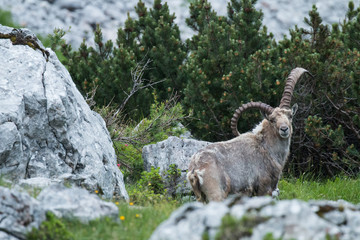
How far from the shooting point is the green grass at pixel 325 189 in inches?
383

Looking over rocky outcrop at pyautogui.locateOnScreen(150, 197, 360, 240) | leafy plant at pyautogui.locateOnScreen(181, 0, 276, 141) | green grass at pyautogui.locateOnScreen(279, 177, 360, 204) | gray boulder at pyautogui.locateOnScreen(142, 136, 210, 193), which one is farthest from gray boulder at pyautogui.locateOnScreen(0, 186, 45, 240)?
leafy plant at pyautogui.locateOnScreen(181, 0, 276, 141)

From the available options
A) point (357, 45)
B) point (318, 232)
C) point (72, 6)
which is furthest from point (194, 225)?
point (72, 6)

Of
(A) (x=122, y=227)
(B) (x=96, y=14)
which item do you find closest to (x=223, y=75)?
(A) (x=122, y=227)

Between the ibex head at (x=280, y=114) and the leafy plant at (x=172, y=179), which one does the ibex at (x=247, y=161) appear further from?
the leafy plant at (x=172, y=179)

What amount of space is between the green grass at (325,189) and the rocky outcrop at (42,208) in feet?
15.7

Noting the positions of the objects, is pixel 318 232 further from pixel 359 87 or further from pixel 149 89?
pixel 149 89

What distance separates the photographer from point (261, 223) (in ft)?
12.6

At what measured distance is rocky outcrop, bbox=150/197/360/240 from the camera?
12.2 feet

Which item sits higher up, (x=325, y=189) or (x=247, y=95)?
(x=247, y=95)

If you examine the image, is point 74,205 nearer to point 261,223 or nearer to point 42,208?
point 42,208

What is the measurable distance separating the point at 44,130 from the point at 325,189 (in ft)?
18.5

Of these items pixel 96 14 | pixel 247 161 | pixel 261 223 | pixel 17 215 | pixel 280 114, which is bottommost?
pixel 17 215

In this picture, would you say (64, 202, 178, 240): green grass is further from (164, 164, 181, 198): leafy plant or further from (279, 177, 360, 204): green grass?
(279, 177, 360, 204): green grass

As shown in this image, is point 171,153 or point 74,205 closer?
point 74,205
